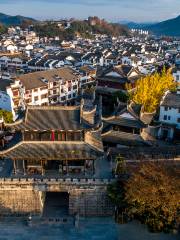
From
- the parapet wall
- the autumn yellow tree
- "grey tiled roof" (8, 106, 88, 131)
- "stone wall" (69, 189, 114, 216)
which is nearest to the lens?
the parapet wall

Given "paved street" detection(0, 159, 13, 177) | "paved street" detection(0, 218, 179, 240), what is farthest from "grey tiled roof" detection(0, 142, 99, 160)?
"paved street" detection(0, 218, 179, 240)

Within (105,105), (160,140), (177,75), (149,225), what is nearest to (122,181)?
(149,225)

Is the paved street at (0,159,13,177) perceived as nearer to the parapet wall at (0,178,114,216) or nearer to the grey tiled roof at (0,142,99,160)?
the parapet wall at (0,178,114,216)

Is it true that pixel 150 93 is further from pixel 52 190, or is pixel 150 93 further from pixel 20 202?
pixel 20 202

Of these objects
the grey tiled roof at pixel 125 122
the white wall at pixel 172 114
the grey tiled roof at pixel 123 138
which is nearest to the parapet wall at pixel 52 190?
the grey tiled roof at pixel 123 138

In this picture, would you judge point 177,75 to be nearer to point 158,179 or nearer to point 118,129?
point 118,129

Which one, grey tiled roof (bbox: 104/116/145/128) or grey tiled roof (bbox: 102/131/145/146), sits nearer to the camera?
grey tiled roof (bbox: 102/131/145/146)
